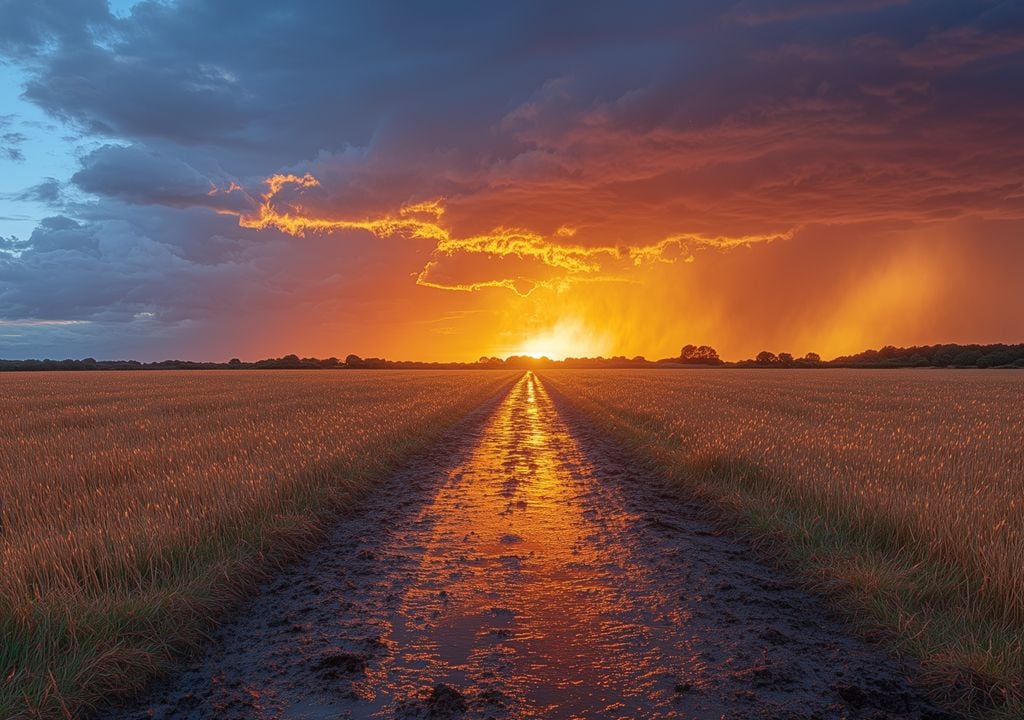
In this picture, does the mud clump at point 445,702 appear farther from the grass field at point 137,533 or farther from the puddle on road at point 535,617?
the grass field at point 137,533

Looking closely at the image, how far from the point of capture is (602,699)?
4.27 metres

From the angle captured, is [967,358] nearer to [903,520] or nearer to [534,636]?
[903,520]

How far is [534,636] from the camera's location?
530 cm

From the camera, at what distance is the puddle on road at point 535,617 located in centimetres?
444

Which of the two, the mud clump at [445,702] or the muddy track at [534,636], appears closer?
the mud clump at [445,702]

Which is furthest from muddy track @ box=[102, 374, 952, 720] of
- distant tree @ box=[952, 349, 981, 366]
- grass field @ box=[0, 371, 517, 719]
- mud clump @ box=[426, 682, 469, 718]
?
distant tree @ box=[952, 349, 981, 366]

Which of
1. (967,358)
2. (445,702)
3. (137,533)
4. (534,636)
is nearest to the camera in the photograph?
(445,702)

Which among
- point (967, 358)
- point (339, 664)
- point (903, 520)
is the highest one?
point (967, 358)

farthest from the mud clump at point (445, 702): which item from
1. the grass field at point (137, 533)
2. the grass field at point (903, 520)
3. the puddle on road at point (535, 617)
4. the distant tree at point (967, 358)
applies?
the distant tree at point (967, 358)

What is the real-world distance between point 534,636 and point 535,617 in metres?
0.43

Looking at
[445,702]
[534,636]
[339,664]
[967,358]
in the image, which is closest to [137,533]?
[339,664]

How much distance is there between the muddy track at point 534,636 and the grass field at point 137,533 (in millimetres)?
434

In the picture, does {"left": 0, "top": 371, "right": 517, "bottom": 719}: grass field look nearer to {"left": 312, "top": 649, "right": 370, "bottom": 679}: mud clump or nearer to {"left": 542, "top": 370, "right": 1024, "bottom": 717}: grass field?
{"left": 312, "top": 649, "right": 370, "bottom": 679}: mud clump

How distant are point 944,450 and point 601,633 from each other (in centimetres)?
1193
